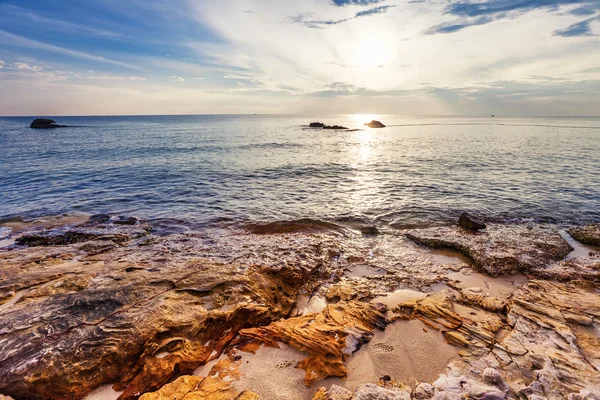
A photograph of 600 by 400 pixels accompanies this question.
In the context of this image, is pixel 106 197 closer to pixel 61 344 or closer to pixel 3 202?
pixel 3 202

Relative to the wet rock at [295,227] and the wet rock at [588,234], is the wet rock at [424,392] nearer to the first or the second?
the wet rock at [295,227]

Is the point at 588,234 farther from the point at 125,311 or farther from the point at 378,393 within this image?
the point at 125,311

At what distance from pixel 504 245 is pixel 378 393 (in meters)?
11.2

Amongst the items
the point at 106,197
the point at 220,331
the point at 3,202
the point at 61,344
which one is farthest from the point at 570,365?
the point at 3,202

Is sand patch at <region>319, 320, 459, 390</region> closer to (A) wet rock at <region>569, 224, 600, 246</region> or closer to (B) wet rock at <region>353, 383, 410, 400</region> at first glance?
(B) wet rock at <region>353, 383, 410, 400</region>

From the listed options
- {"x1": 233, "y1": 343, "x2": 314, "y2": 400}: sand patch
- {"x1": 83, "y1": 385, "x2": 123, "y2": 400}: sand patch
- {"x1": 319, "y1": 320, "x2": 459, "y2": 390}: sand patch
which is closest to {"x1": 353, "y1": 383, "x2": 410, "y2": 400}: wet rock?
{"x1": 319, "y1": 320, "x2": 459, "y2": 390}: sand patch

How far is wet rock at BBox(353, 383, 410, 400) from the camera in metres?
4.76

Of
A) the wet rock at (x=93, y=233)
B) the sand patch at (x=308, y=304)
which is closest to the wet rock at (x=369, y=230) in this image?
the sand patch at (x=308, y=304)

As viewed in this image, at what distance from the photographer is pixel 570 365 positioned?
536 cm

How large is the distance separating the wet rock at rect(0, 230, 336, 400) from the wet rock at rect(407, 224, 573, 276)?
6.49 meters

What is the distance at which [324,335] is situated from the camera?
6.57 meters

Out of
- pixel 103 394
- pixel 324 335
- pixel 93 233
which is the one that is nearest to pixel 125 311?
pixel 103 394

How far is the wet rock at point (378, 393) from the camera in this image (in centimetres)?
476

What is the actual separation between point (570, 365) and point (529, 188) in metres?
22.2
